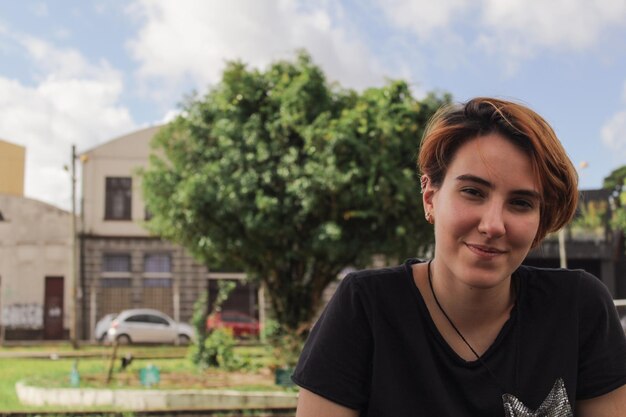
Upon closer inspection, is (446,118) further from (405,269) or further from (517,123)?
(405,269)

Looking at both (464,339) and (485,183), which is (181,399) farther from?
(485,183)

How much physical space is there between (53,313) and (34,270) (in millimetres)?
2193

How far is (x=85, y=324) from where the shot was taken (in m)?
35.3

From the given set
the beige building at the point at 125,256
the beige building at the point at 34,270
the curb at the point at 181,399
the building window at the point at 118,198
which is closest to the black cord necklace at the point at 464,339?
the curb at the point at 181,399

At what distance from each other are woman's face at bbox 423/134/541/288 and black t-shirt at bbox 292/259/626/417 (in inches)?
7.4

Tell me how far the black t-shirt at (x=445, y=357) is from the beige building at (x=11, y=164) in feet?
10.00

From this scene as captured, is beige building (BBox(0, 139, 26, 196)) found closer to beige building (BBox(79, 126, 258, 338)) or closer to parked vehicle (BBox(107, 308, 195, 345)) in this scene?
parked vehicle (BBox(107, 308, 195, 345))

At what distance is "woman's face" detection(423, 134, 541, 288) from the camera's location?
198 cm

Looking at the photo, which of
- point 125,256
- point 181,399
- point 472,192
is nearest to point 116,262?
point 125,256

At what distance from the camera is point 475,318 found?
2.13m

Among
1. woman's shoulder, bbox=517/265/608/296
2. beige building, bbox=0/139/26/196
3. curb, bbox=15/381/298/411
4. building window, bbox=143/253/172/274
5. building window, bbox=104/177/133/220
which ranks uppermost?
building window, bbox=104/177/133/220

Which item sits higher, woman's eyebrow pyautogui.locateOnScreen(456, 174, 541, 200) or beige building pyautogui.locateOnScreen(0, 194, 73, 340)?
beige building pyautogui.locateOnScreen(0, 194, 73, 340)

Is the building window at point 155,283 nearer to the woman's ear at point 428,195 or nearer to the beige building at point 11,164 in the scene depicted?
the beige building at point 11,164

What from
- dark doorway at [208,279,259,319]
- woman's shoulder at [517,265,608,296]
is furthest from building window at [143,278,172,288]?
woman's shoulder at [517,265,608,296]
